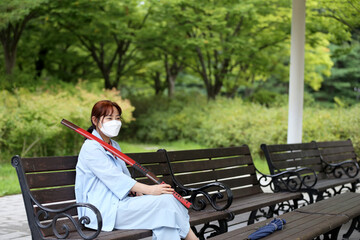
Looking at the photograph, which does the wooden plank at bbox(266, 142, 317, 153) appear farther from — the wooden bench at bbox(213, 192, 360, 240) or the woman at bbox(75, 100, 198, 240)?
the woman at bbox(75, 100, 198, 240)

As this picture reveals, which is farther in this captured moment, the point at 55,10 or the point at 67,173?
the point at 55,10

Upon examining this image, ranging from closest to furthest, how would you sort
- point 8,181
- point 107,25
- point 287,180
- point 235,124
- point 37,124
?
point 287,180, point 8,181, point 37,124, point 235,124, point 107,25

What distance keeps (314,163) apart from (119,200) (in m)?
4.33

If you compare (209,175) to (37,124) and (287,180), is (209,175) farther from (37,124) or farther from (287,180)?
(37,124)

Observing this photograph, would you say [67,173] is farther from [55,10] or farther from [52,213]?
[55,10]

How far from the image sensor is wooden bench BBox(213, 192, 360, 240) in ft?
11.1

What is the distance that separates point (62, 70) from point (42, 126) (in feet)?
33.3

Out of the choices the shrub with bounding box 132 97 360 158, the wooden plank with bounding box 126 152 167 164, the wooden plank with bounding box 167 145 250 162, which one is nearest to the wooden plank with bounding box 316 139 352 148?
the wooden plank with bounding box 167 145 250 162

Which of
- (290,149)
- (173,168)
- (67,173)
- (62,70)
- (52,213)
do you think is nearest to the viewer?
(52,213)

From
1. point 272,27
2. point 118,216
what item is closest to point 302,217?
point 118,216

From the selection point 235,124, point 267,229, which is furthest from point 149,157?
point 235,124

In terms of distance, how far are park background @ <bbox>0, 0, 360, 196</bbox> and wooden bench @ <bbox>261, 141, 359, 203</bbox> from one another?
286cm

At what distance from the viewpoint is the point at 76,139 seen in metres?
12.4

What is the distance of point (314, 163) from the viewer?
7.01 metres
